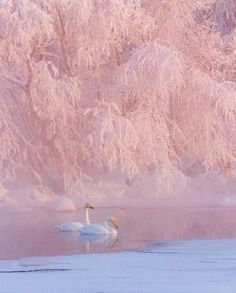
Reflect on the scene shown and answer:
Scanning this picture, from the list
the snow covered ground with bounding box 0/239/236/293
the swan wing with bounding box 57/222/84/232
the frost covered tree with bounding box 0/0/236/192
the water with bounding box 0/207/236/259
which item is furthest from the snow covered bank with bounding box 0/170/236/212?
the snow covered ground with bounding box 0/239/236/293

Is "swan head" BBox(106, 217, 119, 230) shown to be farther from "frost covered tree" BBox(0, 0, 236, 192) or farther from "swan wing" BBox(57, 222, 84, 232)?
"frost covered tree" BBox(0, 0, 236, 192)

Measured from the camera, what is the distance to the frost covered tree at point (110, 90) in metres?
19.4

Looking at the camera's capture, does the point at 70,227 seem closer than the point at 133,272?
No

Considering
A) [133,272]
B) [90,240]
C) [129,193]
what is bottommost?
[133,272]

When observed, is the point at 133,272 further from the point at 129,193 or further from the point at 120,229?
the point at 129,193

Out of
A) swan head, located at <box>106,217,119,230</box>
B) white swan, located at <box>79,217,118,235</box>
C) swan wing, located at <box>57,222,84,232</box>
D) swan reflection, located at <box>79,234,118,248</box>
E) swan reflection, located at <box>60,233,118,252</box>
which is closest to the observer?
swan reflection, located at <box>60,233,118,252</box>

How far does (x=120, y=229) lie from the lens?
15141 mm

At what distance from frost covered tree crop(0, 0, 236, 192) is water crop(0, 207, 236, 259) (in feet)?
7.13

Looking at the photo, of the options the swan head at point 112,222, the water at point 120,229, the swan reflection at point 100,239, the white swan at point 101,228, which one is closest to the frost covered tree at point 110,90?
the water at point 120,229

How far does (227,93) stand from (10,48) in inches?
187

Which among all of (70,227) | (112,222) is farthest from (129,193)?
(70,227)

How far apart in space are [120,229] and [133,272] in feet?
13.9

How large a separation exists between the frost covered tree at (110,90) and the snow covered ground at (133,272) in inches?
270

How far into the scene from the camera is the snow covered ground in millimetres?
9930
